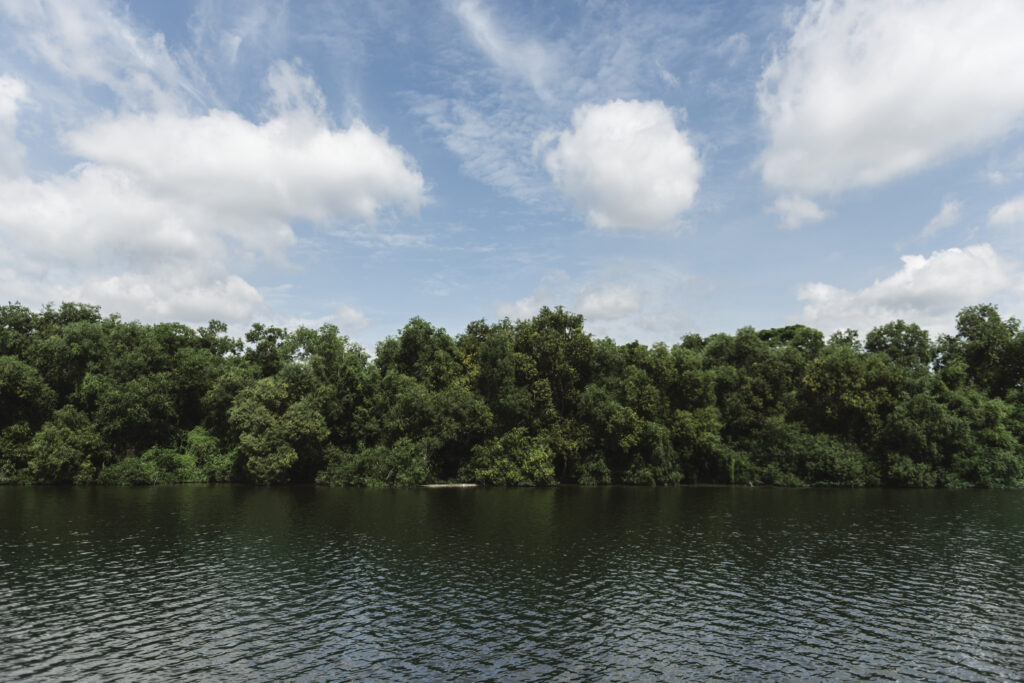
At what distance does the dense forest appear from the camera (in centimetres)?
10419

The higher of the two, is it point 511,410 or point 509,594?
point 511,410

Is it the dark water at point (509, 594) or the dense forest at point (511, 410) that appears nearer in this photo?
the dark water at point (509, 594)

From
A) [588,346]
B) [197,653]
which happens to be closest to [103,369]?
[588,346]

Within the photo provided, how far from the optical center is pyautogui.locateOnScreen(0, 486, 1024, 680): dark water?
2775 centimetres

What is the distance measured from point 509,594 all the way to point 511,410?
67931 millimetres

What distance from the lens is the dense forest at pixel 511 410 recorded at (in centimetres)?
10419

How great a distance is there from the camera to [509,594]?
38.2 metres

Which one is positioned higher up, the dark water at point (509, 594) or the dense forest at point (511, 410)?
the dense forest at point (511, 410)

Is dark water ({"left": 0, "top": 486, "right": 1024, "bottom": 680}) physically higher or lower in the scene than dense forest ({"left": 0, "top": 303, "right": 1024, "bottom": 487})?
lower

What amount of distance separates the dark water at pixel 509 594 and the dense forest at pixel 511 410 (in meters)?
36.5

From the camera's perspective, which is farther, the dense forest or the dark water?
the dense forest

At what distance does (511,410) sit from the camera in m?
106

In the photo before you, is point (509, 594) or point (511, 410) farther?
point (511, 410)

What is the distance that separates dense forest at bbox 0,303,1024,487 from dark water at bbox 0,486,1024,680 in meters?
36.5
